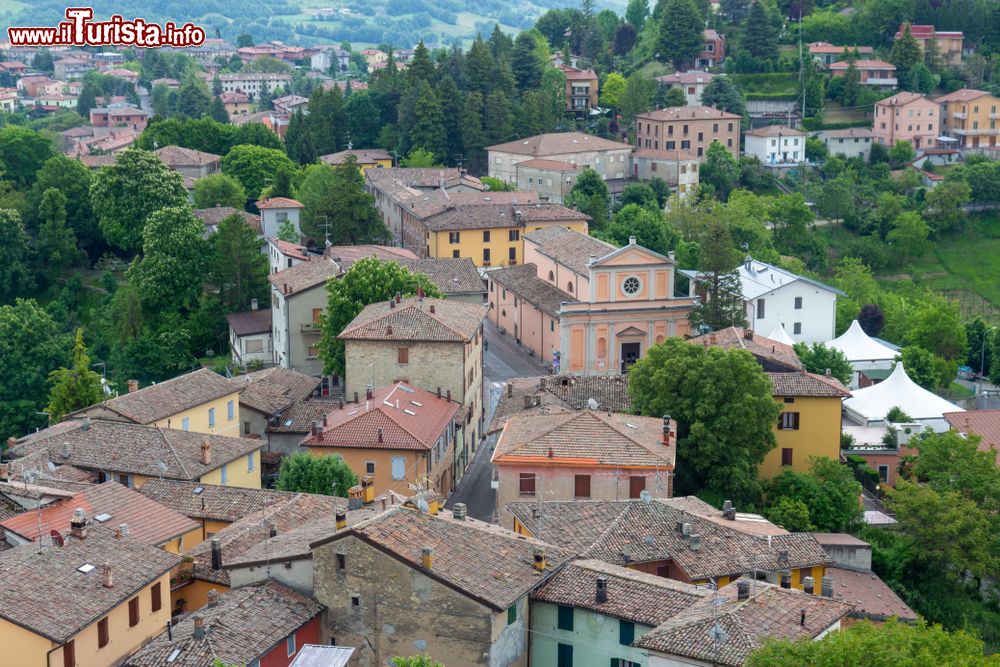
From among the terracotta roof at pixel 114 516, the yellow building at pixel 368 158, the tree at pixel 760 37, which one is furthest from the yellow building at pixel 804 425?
the tree at pixel 760 37

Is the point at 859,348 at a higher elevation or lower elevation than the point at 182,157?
lower

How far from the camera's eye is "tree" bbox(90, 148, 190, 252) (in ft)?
250

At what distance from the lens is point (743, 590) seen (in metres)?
28.9

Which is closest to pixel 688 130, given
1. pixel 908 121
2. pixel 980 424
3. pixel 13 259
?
pixel 908 121

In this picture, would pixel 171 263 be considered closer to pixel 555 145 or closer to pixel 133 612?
pixel 555 145

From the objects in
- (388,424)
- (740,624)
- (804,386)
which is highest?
(740,624)

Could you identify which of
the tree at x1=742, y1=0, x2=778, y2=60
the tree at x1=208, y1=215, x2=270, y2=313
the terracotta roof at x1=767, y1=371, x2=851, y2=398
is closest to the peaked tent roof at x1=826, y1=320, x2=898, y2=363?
the terracotta roof at x1=767, y1=371, x2=851, y2=398

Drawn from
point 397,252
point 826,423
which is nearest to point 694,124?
point 397,252

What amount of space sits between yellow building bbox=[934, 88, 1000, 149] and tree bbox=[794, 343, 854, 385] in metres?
62.5

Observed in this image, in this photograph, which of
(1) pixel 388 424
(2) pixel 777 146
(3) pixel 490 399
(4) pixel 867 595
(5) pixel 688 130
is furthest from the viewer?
(2) pixel 777 146

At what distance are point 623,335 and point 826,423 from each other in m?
14.9

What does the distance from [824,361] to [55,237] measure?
41.9m

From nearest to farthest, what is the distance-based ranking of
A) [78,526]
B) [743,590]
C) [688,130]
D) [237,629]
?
[237,629] → [743,590] → [78,526] → [688,130]

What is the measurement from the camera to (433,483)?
44562 millimetres
